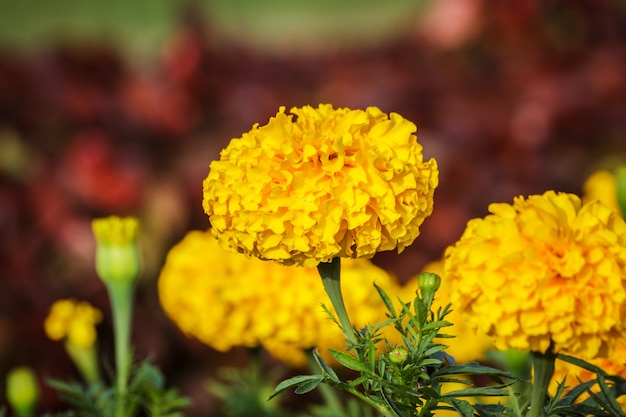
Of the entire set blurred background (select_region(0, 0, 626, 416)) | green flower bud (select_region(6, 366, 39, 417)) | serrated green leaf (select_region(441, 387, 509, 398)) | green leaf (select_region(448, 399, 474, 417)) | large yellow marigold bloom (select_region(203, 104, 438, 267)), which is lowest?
green leaf (select_region(448, 399, 474, 417))

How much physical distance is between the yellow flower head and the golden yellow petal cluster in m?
0.10

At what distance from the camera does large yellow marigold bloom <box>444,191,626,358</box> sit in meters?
0.71

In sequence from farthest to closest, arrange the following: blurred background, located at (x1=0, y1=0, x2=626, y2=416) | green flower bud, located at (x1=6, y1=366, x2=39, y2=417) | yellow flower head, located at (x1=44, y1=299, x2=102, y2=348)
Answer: blurred background, located at (x1=0, y1=0, x2=626, y2=416), yellow flower head, located at (x1=44, y1=299, x2=102, y2=348), green flower bud, located at (x1=6, y1=366, x2=39, y2=417)

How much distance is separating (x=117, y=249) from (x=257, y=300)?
174mm

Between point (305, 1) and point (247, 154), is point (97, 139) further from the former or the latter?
point (305, 1)

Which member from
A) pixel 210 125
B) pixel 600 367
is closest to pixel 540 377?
pixel 600 367

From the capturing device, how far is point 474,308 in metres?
0.74

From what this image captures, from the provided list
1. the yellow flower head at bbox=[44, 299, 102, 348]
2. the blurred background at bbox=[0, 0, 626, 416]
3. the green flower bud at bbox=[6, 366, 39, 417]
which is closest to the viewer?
the green flower bud at bbox=[6, 366, 39, 417]

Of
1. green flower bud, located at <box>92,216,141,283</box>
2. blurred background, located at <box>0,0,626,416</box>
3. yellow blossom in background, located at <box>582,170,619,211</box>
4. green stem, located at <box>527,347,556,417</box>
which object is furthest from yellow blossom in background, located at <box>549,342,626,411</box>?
blurred background, located at <box>0,0,626,416</box>

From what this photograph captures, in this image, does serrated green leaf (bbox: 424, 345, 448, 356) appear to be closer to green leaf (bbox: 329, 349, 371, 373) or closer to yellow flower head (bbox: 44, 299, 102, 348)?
green leaf (bbox: 329, 349, 371, 373)

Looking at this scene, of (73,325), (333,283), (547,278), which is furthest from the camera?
(73,325)

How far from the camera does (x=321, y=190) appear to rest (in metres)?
0.78

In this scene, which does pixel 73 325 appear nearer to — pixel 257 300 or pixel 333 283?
pixel 257 300

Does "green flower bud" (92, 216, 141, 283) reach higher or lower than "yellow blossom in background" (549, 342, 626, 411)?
higher
